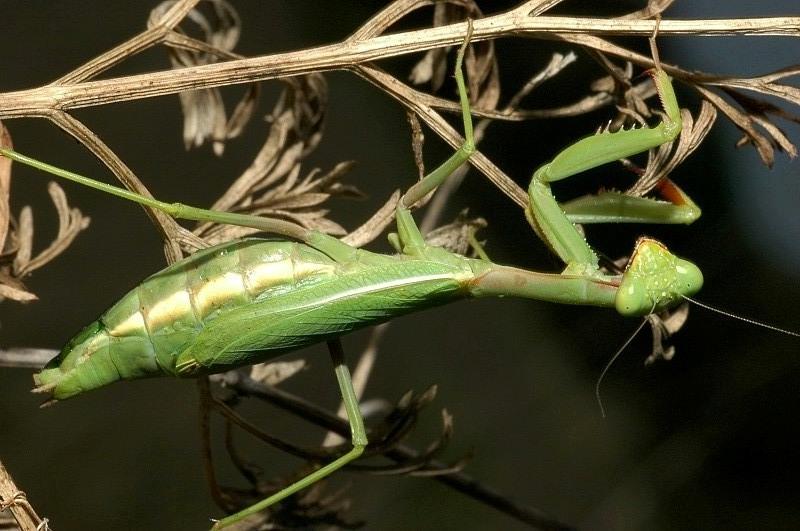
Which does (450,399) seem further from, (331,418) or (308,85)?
(308,85)

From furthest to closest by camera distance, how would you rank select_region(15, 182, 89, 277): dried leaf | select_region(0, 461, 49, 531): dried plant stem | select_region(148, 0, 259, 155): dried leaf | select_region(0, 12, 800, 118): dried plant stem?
select_region(148, 0, 259, 155): dried leaf
select_region(15, 182, 89, 277): dried leaf
select_region(0, 12, 800, 118): dried plant stem
select_region(0, 461, 49, 531): dried plant stem

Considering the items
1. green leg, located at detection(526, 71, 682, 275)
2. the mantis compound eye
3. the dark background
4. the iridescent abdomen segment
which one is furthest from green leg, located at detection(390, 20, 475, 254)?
the dark background

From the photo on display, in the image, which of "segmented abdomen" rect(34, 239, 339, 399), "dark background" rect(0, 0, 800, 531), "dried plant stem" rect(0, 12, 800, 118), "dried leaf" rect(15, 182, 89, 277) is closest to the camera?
"dried plant stem" rect(0, 12, 800, 118)

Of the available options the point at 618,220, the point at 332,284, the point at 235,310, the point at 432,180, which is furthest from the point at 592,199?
the point at 235,310

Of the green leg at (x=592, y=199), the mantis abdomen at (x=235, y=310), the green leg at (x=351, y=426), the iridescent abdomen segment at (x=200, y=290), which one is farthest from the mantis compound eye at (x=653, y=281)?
the iridescent abdomen segment at (x=200, y=290)

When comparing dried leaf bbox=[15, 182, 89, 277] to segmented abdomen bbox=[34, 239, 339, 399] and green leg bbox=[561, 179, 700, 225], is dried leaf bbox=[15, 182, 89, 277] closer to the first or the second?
segmented abdomen bbox=[34, 239, 339, 399]

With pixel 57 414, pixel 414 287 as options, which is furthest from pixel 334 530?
pixel 57 414
